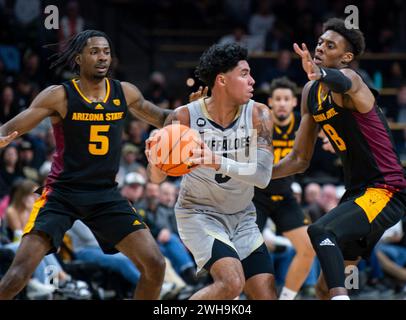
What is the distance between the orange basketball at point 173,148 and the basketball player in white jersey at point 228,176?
0.15m

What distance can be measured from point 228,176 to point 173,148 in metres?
0.54

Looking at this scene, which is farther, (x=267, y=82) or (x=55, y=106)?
(x=267, y=82)

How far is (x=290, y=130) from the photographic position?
849 centimetres

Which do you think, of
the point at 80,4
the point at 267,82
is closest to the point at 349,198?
the point at 267,82

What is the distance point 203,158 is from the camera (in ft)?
18.2

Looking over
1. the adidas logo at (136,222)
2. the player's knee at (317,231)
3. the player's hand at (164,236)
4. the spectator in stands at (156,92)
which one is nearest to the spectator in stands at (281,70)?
the spectator in stands at (156,92)

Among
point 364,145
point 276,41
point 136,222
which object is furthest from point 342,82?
point 276,41

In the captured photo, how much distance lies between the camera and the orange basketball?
566 centimetres

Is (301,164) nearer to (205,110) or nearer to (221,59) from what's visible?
(205,110)

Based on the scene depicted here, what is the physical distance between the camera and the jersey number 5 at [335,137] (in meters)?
6.29

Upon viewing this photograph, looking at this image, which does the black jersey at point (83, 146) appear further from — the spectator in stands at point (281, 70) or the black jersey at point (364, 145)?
the spectator in stands at point (281, 70)

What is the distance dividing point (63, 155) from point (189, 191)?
106 cm
